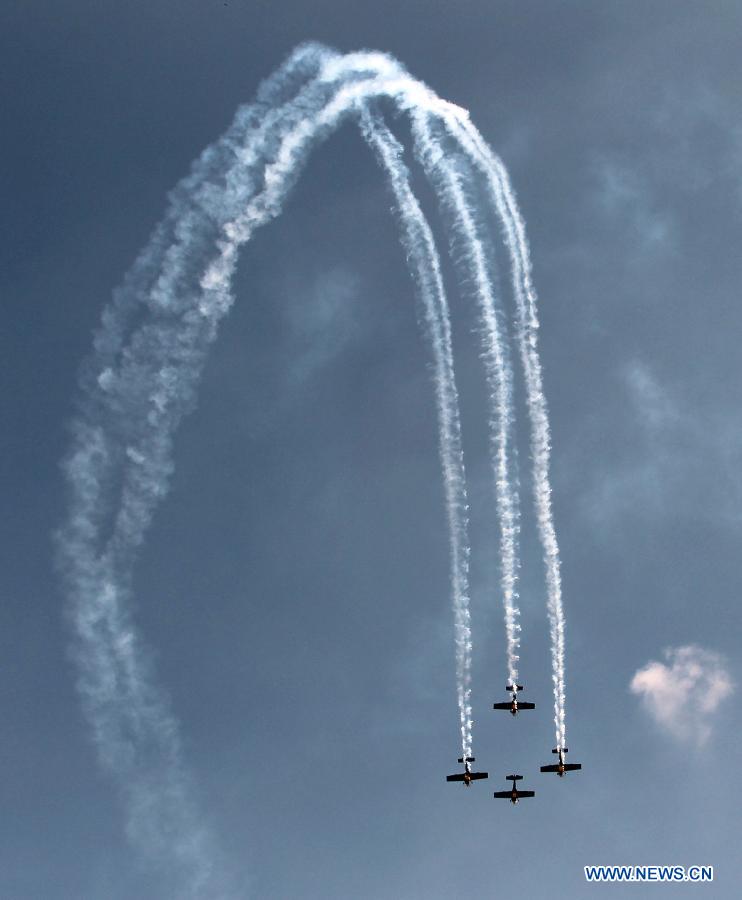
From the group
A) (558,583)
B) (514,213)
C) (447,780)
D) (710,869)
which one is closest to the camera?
(514,213)

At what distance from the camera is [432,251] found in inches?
2516

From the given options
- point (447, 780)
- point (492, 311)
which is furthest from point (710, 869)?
point (492, 311)

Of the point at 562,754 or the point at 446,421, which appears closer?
the point at 446,421

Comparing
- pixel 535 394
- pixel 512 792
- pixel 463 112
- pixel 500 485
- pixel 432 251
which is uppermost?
pixel 463 112

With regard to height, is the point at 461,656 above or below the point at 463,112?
below

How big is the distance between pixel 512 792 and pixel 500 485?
26.7m

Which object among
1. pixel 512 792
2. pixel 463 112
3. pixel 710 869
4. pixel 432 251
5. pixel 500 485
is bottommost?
pixel 710 869

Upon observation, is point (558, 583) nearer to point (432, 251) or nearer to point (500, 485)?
point (500, 485)

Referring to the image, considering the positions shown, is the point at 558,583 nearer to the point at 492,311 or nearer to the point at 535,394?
the point at 535,394

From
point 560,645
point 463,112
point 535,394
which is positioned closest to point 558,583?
point 560,645

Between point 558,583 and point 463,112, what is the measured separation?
990 inches

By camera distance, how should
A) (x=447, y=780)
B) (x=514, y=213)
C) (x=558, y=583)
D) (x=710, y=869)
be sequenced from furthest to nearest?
(x=447, y=780) < (x=710, y=869) < (x=558, y=583) < (x=514, y=213)

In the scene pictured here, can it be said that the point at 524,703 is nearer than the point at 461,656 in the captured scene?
No

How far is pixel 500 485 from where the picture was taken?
65000 millimetres
